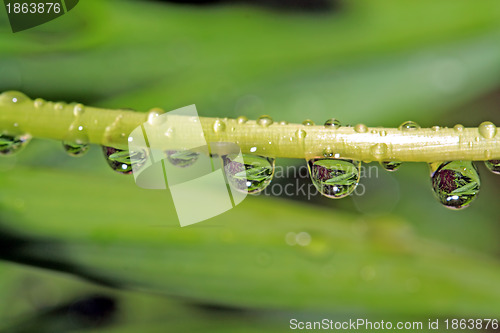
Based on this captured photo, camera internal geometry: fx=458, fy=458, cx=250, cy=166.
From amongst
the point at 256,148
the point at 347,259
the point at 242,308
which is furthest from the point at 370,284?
the point at 256,148

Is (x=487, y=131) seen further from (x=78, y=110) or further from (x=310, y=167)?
(x=78, y=110)

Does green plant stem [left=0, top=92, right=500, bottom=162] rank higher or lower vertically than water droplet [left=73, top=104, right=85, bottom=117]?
lower

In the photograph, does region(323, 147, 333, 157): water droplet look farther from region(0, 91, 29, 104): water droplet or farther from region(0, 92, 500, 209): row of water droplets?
region(0, 91, 29, 104): water droplet

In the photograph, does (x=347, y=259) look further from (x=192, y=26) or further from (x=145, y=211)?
(x=192, y=26)

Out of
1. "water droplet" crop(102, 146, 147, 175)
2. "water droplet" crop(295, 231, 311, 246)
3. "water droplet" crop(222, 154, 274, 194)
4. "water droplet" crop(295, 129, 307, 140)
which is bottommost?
"water droplet" crop(295, 231, 311, 246)

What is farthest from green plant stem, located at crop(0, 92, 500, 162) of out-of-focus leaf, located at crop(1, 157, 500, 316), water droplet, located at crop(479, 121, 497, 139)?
out-of-focus leaf, located at crop(1, 157, 500, 316)

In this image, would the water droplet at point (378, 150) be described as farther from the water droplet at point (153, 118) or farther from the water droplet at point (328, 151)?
the water droplet at point (153, 118)

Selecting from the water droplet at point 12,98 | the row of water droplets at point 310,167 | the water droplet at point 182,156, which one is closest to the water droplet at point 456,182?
the row of water droplets at point 310,167
